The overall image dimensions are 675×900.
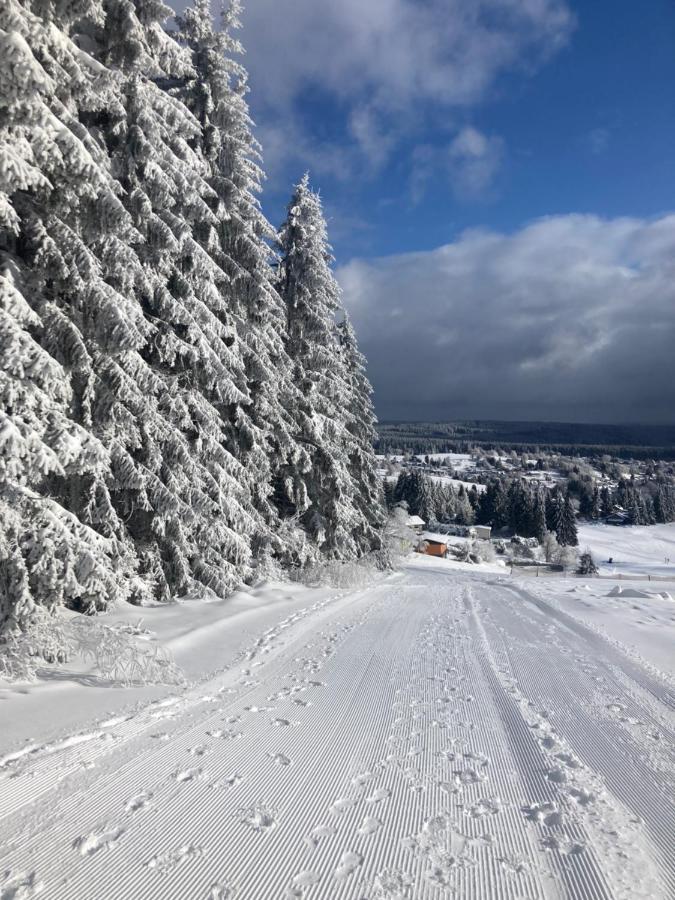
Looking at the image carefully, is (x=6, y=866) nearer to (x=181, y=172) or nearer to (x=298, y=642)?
(x=298, y=642)

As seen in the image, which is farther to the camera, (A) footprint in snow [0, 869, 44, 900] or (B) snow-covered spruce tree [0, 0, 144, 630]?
(B) snow-covered spruce tree [0, 0, 144, 630]

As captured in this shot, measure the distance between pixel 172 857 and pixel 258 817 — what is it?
65 cm

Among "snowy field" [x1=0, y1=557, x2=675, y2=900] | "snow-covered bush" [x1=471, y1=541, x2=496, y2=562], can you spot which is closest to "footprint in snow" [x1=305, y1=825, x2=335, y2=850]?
"snowy field" [x1=0, y1=557, x2=675, y2=900]

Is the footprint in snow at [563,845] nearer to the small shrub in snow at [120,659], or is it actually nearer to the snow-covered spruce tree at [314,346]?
the small shrub in snow at [120,659]

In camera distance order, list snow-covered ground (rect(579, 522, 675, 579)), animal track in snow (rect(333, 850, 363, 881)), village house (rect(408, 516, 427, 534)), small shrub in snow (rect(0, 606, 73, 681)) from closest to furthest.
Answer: animal track in snow (rect(333, 850, 363, 881))
small shrub in snow (rect(0, 606, 73, 681))
snow-covered ground (rect(579, 522, 675, 579))
village house (rect(408, 516, 427, 534))

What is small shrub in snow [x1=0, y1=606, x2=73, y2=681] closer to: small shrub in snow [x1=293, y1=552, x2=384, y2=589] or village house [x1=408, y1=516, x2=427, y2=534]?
small shrub in snow [x1=293, y1=552, x2=384, y2=589]

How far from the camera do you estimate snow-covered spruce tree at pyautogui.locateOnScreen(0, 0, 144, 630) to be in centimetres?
556

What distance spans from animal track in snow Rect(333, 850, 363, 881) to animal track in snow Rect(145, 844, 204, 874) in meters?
0.89

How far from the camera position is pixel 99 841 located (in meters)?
3.13

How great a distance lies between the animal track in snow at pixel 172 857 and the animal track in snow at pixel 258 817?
1.29ft

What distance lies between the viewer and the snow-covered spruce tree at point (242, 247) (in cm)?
1281

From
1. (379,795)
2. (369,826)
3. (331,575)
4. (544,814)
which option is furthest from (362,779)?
(331,575)

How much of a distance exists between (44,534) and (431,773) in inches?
195

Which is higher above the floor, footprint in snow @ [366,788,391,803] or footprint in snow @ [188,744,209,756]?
footprint in snow @ [188,744,209,756]
